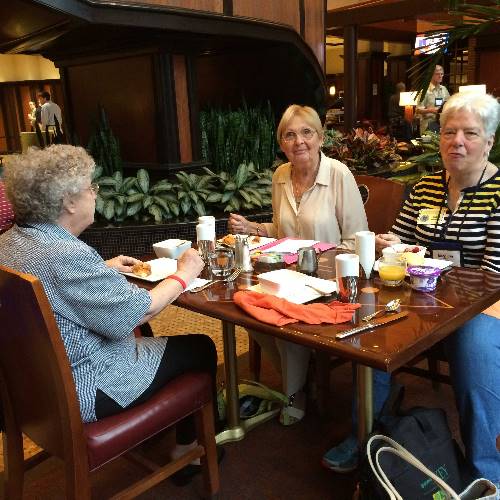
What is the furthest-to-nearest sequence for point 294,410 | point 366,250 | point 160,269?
point 294,410, point 160,269, point 366,250

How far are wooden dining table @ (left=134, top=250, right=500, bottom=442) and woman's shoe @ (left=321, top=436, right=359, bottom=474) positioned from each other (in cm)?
35

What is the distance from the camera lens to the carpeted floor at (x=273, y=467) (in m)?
1.93

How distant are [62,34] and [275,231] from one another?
8.82 feet

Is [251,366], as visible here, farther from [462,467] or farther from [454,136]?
[454,136]

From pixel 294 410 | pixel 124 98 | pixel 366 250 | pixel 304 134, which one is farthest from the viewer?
pixel 124 98

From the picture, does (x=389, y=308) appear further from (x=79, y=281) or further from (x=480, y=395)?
(x=79, y=281)

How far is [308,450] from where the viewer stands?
2.14 meters

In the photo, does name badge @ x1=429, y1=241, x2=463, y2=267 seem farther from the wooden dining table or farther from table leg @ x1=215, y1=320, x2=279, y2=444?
table leg @ x1=215, y1=320, x2=279, y2=444

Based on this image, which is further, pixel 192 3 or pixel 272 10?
pixel 272 10

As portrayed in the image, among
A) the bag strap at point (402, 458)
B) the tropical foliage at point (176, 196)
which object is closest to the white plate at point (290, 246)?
the bag strap at point (402, 458)

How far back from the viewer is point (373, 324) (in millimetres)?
1413

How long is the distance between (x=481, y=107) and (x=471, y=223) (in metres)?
0.42

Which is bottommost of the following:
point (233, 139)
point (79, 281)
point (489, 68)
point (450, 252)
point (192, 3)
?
point (450, 252)

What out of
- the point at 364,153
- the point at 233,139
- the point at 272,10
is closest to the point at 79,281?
the point at 233,139
